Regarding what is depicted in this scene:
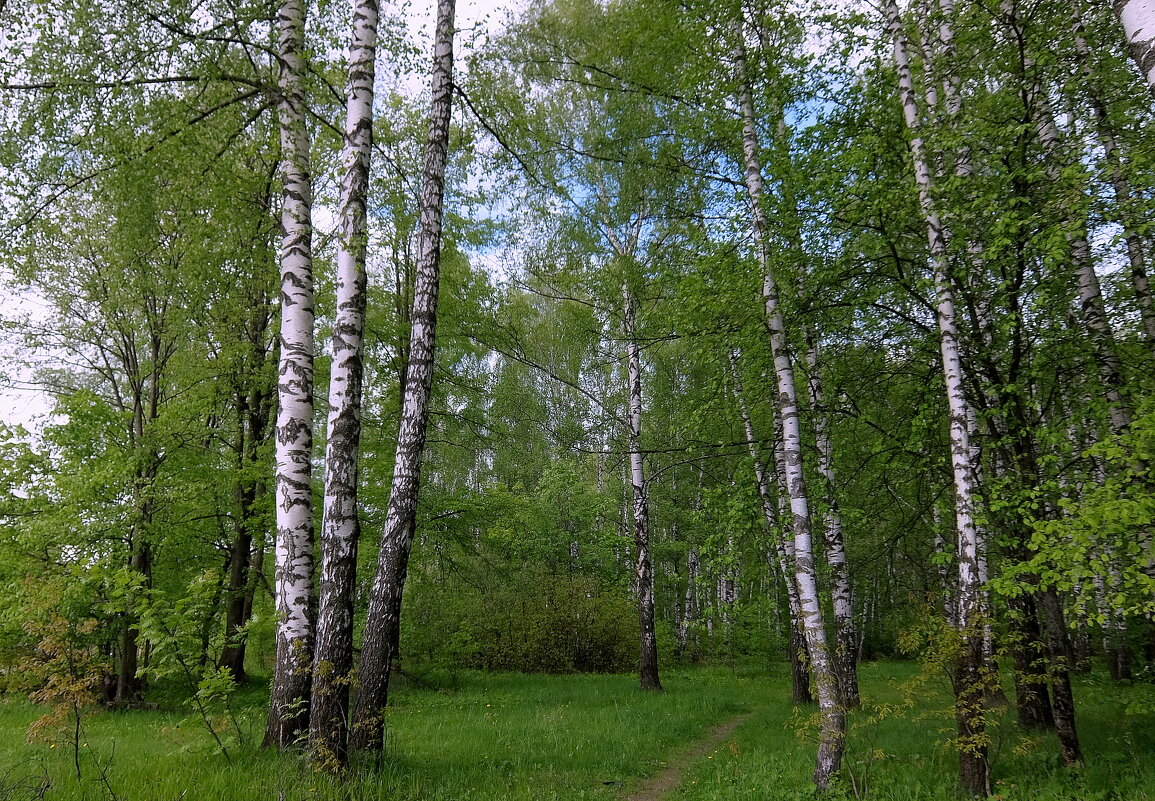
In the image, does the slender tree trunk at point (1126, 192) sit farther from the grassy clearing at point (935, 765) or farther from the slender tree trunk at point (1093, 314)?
the grassy clearing at point (935, 765)

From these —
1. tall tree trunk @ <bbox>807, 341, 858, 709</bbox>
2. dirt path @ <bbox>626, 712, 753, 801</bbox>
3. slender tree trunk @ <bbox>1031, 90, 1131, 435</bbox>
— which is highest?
slender tree trunk @ <bbox>1031, 90, 1131, 435</bbox>

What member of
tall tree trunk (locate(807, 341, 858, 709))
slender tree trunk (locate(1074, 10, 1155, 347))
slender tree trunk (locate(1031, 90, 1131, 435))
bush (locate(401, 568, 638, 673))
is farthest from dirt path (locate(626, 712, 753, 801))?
bush (locate(401, 568, 638, 673))

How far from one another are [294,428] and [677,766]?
611 centimetres

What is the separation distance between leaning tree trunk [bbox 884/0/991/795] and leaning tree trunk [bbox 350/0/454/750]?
482 cm

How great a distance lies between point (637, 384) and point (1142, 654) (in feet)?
31.2

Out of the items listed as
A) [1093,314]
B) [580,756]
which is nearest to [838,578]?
[580,756]

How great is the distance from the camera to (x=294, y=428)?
484 cm

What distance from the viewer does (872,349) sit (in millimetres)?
7633

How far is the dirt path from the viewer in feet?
19.7

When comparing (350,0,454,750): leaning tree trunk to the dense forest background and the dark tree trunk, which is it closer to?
the dense forest background

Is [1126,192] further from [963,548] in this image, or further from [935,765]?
[935,765]

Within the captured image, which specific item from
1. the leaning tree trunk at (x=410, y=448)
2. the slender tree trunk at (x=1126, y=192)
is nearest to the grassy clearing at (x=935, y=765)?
the leaning tree trunk at (x=410, y=448)

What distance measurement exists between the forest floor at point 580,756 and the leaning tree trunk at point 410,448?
540 millimetres

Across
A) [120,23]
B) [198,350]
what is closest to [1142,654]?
[120,23]
